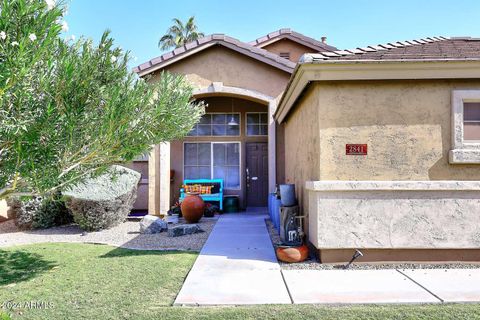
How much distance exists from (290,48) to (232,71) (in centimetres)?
652

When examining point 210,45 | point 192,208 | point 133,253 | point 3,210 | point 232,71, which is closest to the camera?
point 133,253

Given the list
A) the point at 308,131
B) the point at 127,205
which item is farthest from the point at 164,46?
the point at 308,131

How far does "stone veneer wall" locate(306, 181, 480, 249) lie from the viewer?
6383mm

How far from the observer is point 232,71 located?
43.6 ft

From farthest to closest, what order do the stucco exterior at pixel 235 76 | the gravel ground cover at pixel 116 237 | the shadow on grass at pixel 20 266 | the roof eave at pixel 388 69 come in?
1. the stucco exterior at pixel 235 76
2. the gravel ground cover at pixel 116 237
3. the roof eave at pixel 388 69
4. the shadow on grass at pixel 20 266

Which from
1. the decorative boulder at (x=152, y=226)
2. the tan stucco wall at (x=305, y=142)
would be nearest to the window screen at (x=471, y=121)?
the tan stucco wall at (x=305, y=142)

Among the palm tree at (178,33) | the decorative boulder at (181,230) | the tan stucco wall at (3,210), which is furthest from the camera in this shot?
the palm tree at (178,33)

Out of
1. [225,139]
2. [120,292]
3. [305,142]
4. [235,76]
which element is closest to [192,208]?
[225,139]

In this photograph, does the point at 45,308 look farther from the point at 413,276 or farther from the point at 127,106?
the point at 413,276

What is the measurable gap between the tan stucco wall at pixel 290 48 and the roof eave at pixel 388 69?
41.2 feet

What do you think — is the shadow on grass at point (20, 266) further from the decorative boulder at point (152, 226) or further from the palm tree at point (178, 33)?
the palm tree at point (178, 33)

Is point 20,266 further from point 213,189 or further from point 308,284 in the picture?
point 213,189

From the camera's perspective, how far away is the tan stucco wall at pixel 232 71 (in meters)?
13.2

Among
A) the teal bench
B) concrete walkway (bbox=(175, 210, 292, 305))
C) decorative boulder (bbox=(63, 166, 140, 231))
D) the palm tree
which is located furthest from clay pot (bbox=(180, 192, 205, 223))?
the palm tree
